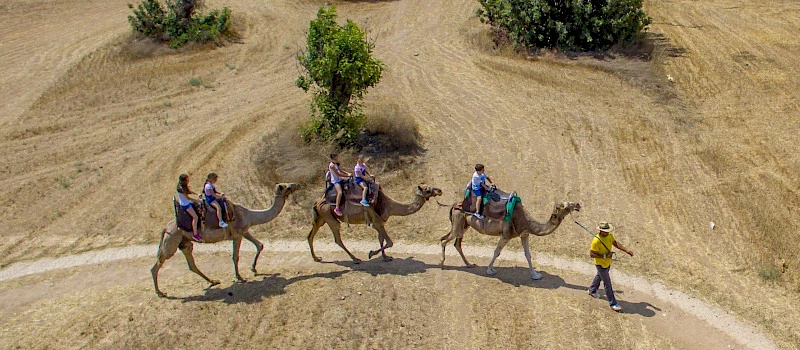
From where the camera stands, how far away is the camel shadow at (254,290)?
595 inches

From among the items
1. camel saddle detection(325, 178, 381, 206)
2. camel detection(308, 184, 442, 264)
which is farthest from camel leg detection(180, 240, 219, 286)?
camel saddle detection(325, 178, 381, 206)

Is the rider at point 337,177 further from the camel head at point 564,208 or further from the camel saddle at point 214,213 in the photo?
the camel head at point 564,208

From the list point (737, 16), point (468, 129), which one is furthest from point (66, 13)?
point (737, 16)

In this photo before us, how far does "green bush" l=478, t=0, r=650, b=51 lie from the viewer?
97.9ft

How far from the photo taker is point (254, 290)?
15.5 metres

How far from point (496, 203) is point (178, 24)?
26.5 m

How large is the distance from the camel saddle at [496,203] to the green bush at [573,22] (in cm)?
1709

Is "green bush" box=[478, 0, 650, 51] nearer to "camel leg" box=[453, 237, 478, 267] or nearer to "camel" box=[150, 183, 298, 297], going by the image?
"camel leg" box=[453, 237, 478, 267]

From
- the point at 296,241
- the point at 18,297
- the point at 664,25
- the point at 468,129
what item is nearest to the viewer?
the point at 18,297

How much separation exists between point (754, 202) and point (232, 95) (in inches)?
823

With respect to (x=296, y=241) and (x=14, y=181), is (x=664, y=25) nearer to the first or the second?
(x=296, y=241)

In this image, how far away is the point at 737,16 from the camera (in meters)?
34.9

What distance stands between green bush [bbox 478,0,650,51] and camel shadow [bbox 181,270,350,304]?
62.0ft

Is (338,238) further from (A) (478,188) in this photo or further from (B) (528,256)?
(B) (528,256)
